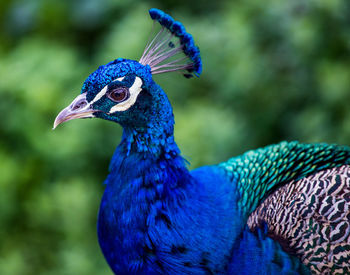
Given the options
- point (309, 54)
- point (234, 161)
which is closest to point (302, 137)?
point (309, 54)

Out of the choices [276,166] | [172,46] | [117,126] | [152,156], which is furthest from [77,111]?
[117,126]

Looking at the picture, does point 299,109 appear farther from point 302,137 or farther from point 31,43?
point 31,43

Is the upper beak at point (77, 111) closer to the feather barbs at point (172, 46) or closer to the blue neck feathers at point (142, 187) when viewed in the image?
the blue neck feathers at point (142, 187)

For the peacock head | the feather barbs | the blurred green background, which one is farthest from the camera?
the blurred green background

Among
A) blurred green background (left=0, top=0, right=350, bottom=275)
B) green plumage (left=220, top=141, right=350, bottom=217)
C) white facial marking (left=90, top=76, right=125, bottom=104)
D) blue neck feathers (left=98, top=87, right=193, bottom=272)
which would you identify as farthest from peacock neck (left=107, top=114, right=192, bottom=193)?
blurred green background (left=0, top=0, right=350, bottom=275)

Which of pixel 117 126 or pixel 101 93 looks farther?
pixel 117 126

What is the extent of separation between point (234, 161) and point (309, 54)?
103 centimetres

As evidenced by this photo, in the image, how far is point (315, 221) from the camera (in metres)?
1.36

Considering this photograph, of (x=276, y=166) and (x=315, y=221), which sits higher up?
(x=276, y=166)

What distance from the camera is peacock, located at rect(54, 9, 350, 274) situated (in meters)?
1.31

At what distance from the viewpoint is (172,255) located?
1318 mm

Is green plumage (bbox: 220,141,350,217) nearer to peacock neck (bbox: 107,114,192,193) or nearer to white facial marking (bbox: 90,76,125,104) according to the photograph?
peacock neck (bbox: 107,114,192,193)

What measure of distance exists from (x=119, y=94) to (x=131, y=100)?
4cm

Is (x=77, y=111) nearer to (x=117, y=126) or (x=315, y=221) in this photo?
(x=315, y=221)
